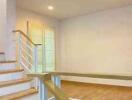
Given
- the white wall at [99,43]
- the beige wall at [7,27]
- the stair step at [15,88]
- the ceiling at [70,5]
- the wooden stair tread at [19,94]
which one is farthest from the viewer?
the white wall at [99,43]

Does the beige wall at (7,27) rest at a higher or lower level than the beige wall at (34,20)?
lower

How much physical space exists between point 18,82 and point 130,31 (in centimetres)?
381

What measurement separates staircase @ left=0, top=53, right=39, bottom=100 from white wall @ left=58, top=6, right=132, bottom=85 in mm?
2345

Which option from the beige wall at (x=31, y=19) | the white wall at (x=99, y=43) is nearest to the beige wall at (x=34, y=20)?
the beige wall at (x=31, y=19)

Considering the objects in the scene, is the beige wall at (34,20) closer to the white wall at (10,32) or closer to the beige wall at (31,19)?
the beige wall at (31,19)

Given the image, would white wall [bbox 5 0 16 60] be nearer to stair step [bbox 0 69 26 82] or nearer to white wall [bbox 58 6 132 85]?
stair step [bbox 0 69 26 82]

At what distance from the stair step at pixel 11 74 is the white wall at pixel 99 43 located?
2.35m

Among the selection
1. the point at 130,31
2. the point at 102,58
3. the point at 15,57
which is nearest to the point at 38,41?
the point at 15,57

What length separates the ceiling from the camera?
184 inches

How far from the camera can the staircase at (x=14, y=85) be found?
9.29ft

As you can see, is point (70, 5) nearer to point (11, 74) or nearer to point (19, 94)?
point (11, 74)

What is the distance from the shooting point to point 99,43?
5.70 meters

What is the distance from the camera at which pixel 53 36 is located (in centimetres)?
650

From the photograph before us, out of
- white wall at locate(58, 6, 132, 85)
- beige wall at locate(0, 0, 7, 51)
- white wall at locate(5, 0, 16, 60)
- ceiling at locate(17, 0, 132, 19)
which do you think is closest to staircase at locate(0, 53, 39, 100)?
white wall at locate(5, 0, 16, 60)
